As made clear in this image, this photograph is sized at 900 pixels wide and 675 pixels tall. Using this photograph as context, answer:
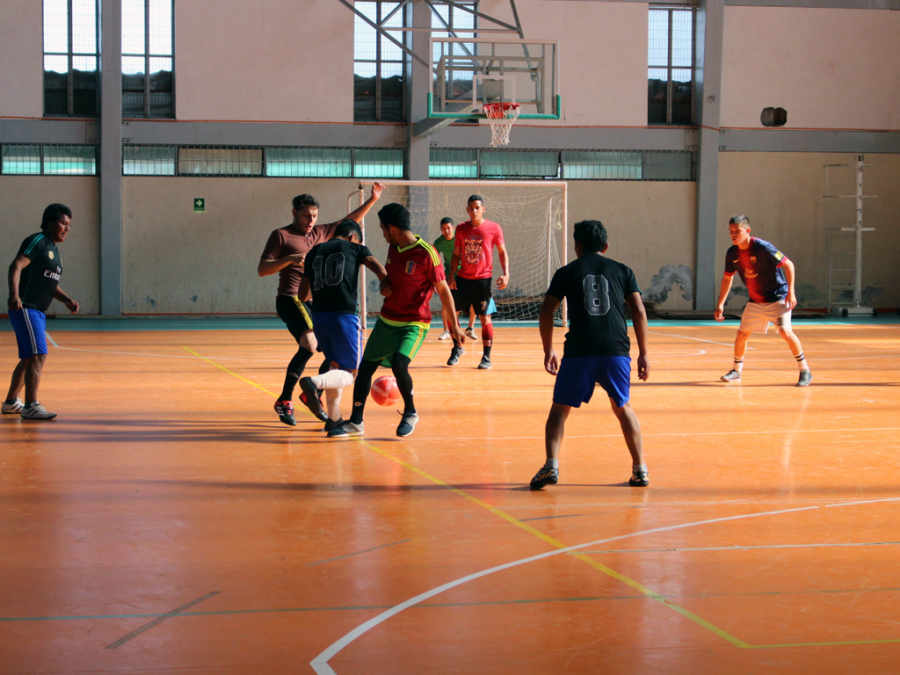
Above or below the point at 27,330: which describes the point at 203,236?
above

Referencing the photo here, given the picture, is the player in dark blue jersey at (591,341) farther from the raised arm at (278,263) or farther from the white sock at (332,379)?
the raised arm at (278,263)

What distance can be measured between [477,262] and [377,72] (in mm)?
11835

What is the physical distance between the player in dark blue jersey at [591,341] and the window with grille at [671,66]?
1919cm

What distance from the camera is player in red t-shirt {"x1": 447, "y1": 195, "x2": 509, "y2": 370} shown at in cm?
1210

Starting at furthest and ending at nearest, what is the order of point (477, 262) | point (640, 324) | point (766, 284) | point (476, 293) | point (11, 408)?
point (476, 293), point (477, 262), point (766, 284), point (11, 408), point (640, 324)

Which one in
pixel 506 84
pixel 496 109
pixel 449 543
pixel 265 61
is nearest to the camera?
pixel 449 543

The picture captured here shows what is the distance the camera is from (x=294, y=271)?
7.72m

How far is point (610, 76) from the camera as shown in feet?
74.8

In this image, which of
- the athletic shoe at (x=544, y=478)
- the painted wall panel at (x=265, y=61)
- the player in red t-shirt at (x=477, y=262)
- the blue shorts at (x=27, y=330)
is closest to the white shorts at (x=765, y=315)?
the player in red t-shirt at (x=477, y=262)

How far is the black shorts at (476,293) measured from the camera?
12.2 meters

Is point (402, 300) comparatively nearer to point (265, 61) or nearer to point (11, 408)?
point (11, 408)

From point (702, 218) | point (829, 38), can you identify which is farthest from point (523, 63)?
point (829, 38)

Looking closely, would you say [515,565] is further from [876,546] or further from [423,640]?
[876,546]

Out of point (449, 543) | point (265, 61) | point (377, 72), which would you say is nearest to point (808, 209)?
point (377, 72)
